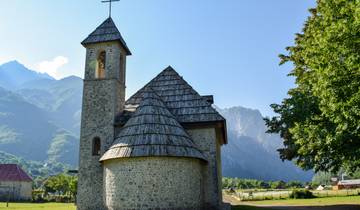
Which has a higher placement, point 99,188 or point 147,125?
point 147,125

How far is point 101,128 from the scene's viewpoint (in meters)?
22.0

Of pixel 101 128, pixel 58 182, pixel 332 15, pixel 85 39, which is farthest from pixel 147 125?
pixel 58 182

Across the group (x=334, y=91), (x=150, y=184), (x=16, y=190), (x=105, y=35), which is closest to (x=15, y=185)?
(x=16, y=190)

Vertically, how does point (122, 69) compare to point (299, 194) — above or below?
above

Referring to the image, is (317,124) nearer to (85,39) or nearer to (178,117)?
(178,117)

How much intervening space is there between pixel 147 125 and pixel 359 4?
37.5 ft

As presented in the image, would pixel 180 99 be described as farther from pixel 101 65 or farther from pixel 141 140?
pixel 101 65

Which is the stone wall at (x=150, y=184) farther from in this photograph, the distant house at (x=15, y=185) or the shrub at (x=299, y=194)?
the distant house at (x=15, y=185)

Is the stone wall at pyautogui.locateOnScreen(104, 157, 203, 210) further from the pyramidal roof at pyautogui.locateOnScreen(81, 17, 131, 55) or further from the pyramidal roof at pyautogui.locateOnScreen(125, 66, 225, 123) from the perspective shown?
the pyramidal roof at pyautogui.locateOnScreen(81, 17, 131, 55)

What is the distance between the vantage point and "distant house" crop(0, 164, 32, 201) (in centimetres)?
6122

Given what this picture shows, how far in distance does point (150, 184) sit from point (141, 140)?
2.29 metres

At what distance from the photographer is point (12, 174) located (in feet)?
211

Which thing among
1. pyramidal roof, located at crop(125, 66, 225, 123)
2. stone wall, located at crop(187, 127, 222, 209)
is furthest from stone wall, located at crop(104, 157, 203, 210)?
pyramidal roof, located at crop(125, 66, 225, 123)

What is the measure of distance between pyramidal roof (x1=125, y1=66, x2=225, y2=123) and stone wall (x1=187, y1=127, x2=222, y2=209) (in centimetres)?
84
